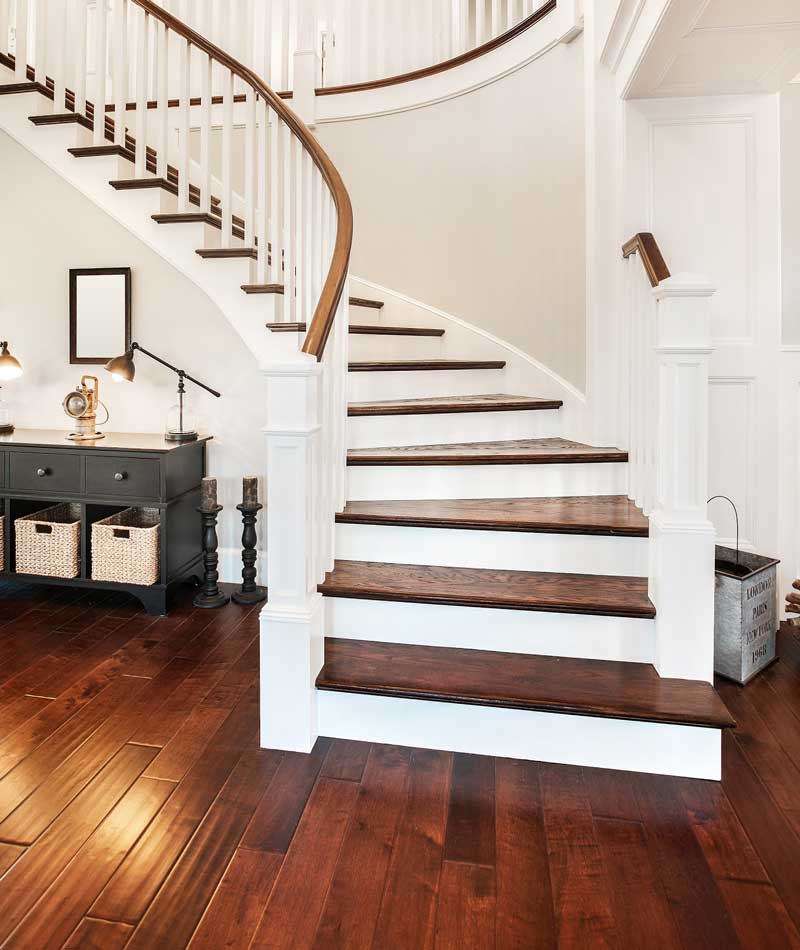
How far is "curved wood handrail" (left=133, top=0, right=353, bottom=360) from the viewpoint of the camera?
197cm

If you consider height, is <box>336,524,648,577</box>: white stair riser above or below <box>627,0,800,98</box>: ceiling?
below

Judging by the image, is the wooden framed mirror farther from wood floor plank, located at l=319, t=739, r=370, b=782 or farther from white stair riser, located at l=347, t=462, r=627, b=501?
wood floor plank, located at l=319, t=739, r=370, b=782

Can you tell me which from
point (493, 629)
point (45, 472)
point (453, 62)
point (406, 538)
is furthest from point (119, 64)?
point (493, 629)

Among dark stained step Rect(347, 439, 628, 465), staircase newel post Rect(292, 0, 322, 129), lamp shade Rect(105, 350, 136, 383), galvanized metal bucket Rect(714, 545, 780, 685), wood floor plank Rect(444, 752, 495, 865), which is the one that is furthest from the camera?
staircase newel post Rect(292, 0, 322, 129)

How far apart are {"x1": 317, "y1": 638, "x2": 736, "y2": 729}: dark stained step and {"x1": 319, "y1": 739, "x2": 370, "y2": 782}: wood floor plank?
0.56ft

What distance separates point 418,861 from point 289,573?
794 mm

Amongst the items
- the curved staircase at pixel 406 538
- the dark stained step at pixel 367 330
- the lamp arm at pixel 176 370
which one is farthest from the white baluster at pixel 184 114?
the lamp arm at pixel 176 370

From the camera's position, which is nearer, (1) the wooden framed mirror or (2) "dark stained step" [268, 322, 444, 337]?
(2) "dark stained step" [268, 322, 444, 337]

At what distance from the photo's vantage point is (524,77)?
340cm

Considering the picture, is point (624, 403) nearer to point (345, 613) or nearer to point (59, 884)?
point (345, 613)

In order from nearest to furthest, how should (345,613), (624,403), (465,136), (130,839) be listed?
(130,839) → (345,613) → (624,403) → (465,136)

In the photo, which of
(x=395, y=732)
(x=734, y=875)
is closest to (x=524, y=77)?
(x=395, y=732)

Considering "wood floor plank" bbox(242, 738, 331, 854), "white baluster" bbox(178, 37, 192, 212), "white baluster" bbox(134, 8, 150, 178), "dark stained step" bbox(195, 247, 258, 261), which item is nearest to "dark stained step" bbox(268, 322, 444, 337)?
"dark stained step" bbox(195, 247, 258, 261)

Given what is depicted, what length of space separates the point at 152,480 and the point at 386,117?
258cm
